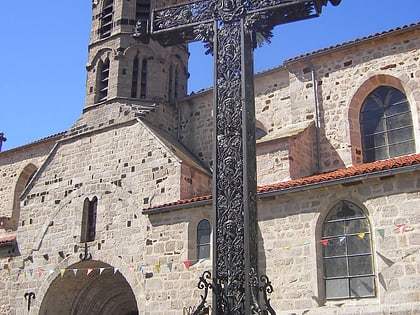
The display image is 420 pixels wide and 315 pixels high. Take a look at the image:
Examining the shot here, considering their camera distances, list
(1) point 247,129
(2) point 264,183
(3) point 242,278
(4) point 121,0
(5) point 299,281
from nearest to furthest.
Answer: (3) point 242,278 < (1) point 247,129 < (5) point 299,281 < (2) point 264,183 < (4) point 121,0

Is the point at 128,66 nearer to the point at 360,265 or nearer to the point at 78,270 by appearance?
the point at 78,270

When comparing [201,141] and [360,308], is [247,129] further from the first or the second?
[201,141]

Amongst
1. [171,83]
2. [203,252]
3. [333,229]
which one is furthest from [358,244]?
[171,83]

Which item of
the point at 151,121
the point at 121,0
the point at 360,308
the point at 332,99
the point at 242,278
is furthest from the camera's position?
the point at 121,0

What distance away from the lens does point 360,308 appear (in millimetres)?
9258

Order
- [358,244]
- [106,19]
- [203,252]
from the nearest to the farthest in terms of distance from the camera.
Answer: [358,244]
[203,252]
[106,19]

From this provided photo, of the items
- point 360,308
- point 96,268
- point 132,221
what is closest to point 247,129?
point 360,308

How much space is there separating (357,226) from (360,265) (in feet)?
2.18

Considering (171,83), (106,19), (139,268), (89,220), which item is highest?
(106,19)

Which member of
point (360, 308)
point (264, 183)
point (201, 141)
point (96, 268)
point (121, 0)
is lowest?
point (360, 308)

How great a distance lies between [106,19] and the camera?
17625 millimetres

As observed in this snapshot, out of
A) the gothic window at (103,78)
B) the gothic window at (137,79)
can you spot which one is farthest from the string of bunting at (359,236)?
the gothic window at (103,78)

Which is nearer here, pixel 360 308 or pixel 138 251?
pixel 360 308

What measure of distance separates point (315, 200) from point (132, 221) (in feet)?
15.1
